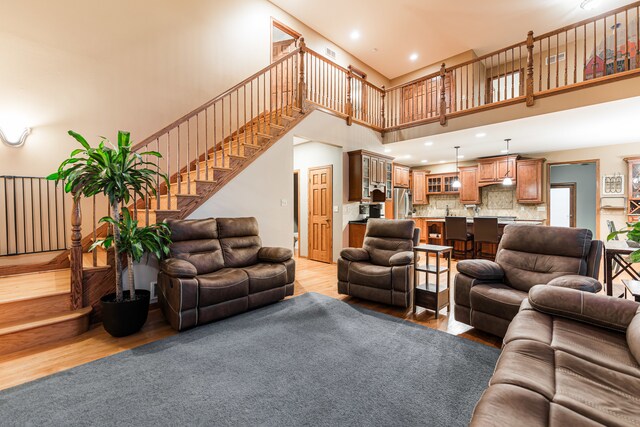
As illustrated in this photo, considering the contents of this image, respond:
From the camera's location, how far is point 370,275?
3479 mm

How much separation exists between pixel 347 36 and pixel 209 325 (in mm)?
6979

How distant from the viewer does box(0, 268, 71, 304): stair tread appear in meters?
2.61

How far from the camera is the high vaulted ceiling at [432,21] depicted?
5.57 m

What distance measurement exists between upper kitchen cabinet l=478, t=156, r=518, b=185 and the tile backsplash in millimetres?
420

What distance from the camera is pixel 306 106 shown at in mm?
5039

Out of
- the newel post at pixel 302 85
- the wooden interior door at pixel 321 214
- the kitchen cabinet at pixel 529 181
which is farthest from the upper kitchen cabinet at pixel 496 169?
the newel post at pixel 302 85

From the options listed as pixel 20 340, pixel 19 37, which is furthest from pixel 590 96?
pixel 19 37

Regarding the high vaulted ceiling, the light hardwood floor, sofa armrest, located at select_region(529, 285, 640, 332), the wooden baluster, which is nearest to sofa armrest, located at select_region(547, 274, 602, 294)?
sofa armrest, located at select_region(529, 285, 640, 332)

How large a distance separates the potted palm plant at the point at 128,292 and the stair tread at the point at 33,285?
52cm

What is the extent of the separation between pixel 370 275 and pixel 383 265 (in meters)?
0.35

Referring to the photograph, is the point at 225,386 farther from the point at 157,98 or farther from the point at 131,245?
the point at 157,98

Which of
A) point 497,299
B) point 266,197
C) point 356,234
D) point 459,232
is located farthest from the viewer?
point 459,232

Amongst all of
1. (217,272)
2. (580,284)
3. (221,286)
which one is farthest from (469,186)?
(221,286)

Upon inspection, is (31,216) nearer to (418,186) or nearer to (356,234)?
(356,234)
